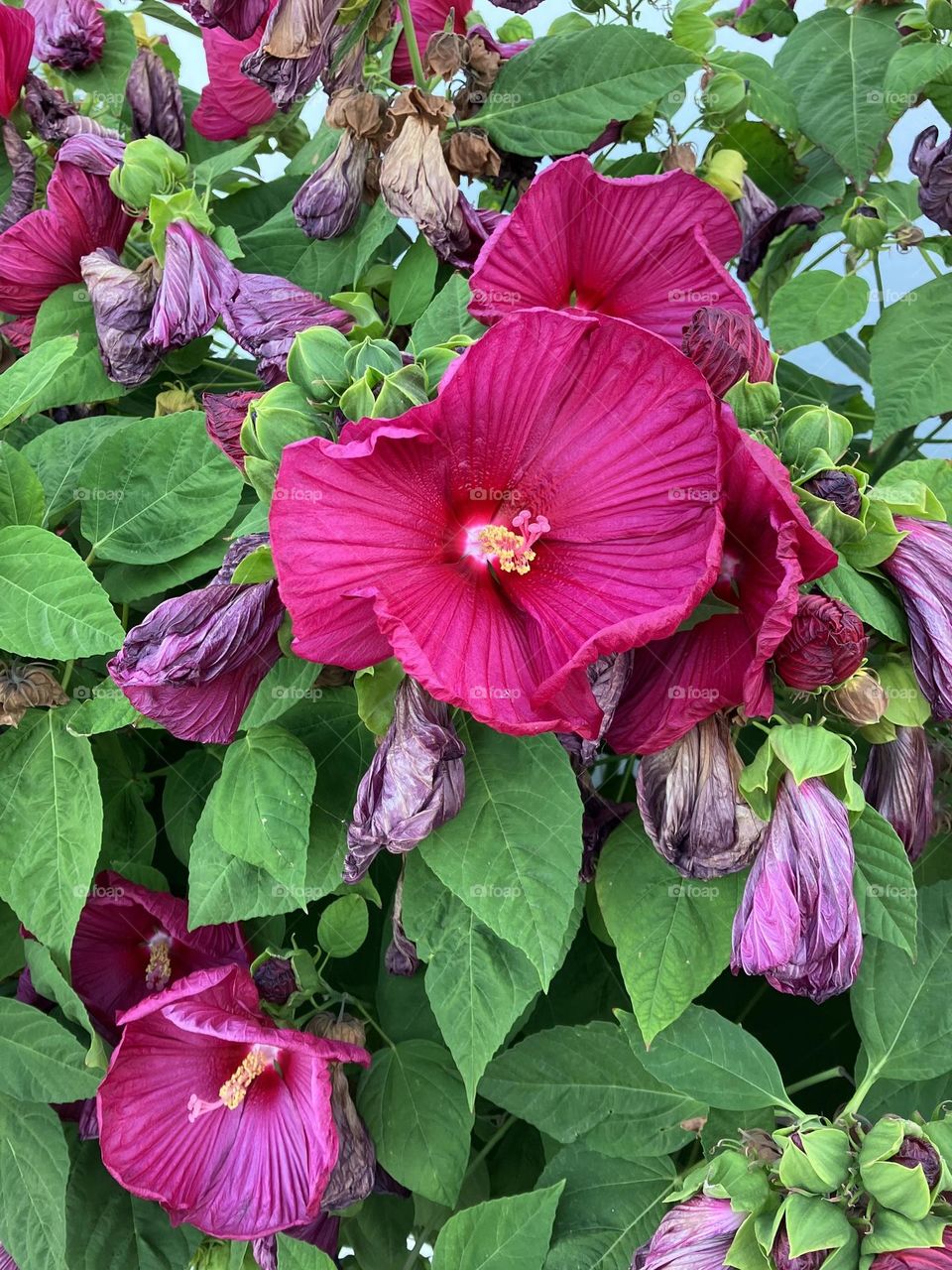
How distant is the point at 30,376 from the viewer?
55cm

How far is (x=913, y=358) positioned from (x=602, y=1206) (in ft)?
1.41

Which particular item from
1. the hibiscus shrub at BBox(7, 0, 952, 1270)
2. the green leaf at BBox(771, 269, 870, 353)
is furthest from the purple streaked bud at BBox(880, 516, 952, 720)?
the green leaf at BBox(771, 269, 870, 353)

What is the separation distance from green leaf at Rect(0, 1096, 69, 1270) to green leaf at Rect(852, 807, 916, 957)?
1.24 ft

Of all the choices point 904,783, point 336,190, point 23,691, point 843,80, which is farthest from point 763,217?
point 23,691

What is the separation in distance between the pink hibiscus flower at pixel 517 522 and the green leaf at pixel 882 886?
147 mm

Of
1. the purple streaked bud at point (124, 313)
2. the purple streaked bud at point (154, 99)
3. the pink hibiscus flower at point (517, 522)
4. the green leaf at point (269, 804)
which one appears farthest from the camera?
the purple streaked bud at point (154, 99)

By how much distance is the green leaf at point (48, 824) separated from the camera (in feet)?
1.71

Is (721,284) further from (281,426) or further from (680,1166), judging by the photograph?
(680,1166)

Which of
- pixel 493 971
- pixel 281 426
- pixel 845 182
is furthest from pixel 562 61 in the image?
pixel 493 971

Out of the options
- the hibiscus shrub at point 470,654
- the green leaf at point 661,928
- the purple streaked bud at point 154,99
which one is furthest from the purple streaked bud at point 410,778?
the purple streaked bud at point 154,99

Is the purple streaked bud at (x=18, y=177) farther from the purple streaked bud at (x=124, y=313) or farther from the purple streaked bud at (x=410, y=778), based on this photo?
the purple streaked bud at (x=410, y=778)

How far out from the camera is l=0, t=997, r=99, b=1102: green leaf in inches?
22.2

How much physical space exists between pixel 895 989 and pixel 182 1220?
329 mm

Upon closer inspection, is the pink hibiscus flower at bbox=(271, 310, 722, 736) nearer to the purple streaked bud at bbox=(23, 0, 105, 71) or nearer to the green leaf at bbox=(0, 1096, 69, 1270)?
the green leaf at bbox=(0, 1096, 69, 1270)
